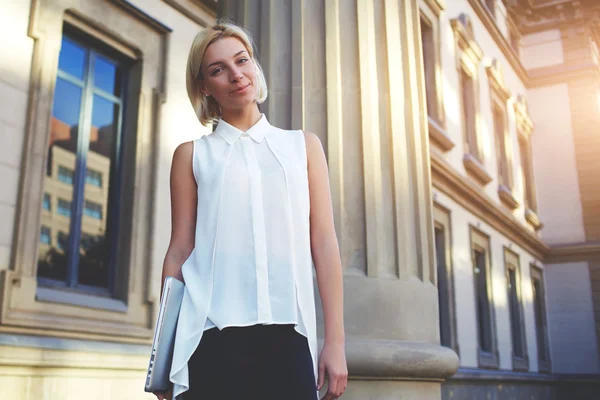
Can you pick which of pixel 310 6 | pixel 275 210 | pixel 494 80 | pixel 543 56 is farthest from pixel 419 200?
pixel 543 56

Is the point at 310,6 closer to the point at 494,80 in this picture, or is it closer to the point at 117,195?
the point at 117,195

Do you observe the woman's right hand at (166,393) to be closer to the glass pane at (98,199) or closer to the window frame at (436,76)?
the glass pane at (98,199)

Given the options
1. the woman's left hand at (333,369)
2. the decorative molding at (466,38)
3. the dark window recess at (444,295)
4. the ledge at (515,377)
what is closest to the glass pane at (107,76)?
the woman's left hand at (333,369)

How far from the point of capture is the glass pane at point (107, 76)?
21.0 ft

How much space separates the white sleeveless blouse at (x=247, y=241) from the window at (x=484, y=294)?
12067 millimetres

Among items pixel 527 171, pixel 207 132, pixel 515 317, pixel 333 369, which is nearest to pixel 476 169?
pixel 515 317

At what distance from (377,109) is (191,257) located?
1.95m

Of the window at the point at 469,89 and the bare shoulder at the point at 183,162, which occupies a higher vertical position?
the window at the point at 469,89

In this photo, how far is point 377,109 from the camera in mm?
3398

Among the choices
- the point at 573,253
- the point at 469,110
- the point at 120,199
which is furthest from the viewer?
the point at 573,253

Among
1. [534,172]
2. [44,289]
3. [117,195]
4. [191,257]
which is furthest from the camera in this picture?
[534,172]

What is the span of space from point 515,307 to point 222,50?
15.9 meters

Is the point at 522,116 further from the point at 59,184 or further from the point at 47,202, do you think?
the point at 47,202

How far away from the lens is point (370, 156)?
3.28m
